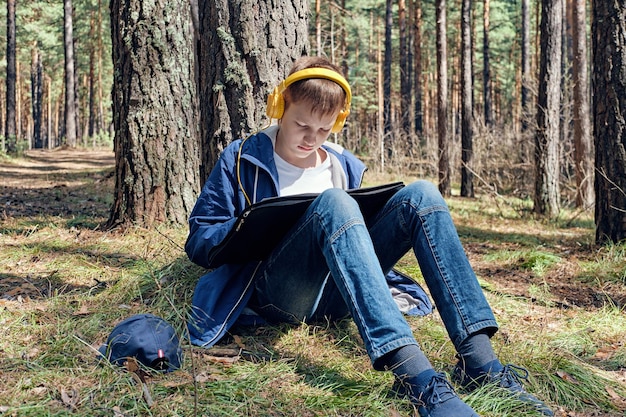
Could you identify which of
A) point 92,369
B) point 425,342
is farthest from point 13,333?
point 425,342

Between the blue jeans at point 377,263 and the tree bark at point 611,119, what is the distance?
3.38m

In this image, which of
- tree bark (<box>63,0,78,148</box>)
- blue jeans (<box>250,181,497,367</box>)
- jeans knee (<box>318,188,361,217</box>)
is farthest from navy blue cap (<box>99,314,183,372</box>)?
tree bark (<box>63,0,78,148</box>)

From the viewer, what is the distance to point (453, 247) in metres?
2.43

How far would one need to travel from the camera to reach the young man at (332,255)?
224 cm

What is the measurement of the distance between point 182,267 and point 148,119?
6.43 feet

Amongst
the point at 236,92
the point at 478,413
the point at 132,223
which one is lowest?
the point at 478,413

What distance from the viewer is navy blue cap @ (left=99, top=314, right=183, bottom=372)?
2.37 m

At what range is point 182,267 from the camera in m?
3.62

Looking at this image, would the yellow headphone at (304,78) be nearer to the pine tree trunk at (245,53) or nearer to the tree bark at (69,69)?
the pine tree trunk at (245,53)

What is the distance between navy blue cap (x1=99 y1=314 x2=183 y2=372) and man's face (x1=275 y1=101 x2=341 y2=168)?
1.00m

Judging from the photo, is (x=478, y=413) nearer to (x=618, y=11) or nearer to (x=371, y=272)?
(x=371, y=272)

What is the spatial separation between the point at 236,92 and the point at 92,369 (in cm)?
204

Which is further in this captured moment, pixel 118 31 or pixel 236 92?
pixel 118 31

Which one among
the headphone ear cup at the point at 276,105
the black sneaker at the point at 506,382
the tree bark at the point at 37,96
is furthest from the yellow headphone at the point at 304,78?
the tree bark at the point at 37,96
